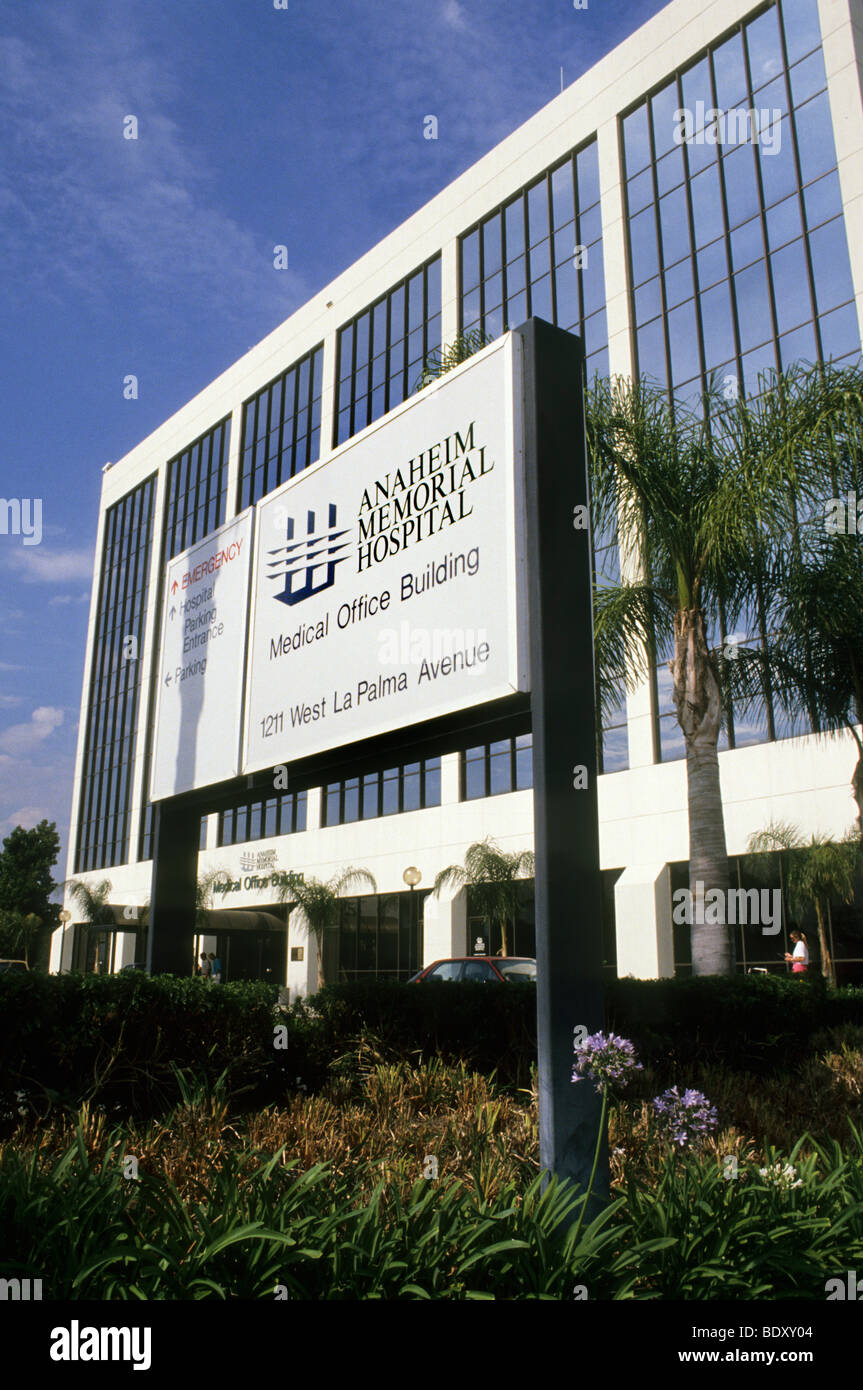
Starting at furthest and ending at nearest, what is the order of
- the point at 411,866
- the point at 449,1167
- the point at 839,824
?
the point at 411,866, the point at 839,824, the point at 449,1167

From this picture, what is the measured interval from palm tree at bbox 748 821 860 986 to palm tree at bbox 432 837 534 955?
7.17 meters

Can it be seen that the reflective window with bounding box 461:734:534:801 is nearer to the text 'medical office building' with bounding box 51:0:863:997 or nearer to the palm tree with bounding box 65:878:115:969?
the text 'medical office building' with bounding box 51:0:863:997

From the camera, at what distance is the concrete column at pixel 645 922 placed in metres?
25.9

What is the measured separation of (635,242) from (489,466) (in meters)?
26.7

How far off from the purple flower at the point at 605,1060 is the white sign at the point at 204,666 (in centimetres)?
455

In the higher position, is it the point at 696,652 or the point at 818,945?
the point at 696,652

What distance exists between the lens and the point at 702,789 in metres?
12.1

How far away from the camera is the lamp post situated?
105 feet

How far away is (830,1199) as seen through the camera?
160 inches

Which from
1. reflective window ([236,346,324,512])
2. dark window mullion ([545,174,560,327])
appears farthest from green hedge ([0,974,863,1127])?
reflective window ([236,346,324,512])

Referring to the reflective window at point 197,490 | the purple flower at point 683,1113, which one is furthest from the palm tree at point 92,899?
the purple flower at point 683,1113

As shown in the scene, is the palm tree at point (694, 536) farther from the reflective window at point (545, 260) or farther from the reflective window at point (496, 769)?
the reflective window at point (545, 260)
